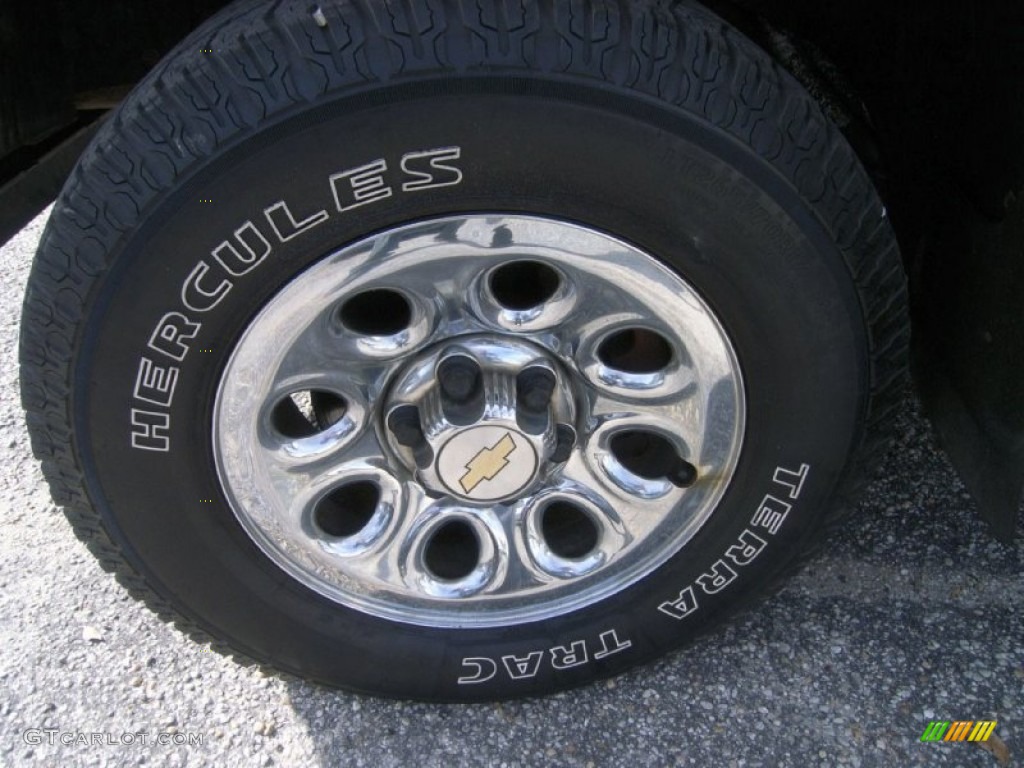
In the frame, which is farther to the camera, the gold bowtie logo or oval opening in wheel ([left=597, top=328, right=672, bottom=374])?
oval opening in wheel ([left=597, top=328, right=672, bottom=374])

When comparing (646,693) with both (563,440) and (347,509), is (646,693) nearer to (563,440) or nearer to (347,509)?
(563,440)

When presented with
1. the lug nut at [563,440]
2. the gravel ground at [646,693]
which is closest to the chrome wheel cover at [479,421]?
the lug nut at [563,440]

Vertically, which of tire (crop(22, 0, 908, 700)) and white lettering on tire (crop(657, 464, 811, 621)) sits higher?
tire (crop(22, 0, 908, 700))

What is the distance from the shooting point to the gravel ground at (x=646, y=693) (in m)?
2.07

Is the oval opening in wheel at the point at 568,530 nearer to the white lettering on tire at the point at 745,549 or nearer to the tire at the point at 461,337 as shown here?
the tire at the point at 461,337

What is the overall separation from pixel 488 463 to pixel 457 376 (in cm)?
20

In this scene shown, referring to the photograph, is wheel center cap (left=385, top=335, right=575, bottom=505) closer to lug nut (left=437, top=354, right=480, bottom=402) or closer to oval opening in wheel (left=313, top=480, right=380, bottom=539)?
lug nut (left=437, top=354, right=480, bottom=402)

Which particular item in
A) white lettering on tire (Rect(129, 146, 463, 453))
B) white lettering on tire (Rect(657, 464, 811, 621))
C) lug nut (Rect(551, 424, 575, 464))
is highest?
white lettering on tire (Rect(129, 146, 463, 453))

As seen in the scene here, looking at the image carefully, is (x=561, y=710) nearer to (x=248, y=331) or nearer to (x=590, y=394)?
(x=590, y=394)

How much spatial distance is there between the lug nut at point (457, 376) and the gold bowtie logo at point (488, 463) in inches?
4.8

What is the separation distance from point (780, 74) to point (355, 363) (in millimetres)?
903

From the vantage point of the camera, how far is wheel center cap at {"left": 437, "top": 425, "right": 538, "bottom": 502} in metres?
1.85

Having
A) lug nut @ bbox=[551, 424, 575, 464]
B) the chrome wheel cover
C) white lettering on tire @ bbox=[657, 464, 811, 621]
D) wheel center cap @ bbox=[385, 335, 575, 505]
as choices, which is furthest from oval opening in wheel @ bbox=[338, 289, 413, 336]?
white lettering on tire @ bbox=[657, 464, 811, 621]

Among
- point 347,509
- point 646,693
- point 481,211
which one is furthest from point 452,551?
point 481,211
